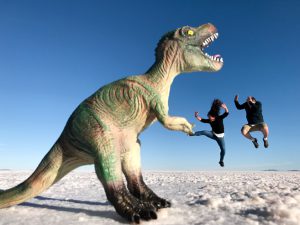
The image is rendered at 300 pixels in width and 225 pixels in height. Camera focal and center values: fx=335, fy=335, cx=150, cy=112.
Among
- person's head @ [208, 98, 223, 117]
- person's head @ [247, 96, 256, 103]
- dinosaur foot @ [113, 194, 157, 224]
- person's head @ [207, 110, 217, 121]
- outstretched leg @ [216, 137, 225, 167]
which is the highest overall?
person's head @ [247, 96, 256, 103]

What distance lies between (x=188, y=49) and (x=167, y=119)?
108 cm

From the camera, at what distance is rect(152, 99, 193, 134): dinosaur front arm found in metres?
3.84

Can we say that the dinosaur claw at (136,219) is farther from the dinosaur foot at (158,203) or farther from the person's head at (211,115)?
the person's head at (211,115)

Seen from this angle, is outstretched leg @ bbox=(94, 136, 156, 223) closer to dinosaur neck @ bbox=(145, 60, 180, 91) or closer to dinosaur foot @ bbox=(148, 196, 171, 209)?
dinosaur foot @ bbox=(148, 196, 171, 209)

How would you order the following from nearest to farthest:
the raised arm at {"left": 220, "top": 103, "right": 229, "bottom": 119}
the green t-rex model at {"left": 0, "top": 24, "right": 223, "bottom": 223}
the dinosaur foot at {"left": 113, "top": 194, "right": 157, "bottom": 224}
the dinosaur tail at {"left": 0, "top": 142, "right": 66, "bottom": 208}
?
the dinosaur foot at {"left": 113, "top": 194, "right": 157, "bottom": 224} → the green t-rex model at {"left": 0, "top": 24, "right": 223, "bottom": 223} → the dinosaur tail at {"left": 0, "top": 142, "right": 66, "bottom": 208} → the raised arm at {"left": 220, "top": 103, "right": 229, "bottom": 119}

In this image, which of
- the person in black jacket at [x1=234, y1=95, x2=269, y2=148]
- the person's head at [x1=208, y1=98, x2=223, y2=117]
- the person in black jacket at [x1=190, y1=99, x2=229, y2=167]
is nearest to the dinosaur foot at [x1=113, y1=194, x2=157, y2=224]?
the person in black jacket at [x1=190, y1=99, x2=229, y2=167]

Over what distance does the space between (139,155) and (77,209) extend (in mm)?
1143

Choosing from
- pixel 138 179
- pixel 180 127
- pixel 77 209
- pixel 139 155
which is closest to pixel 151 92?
pixel 180 127

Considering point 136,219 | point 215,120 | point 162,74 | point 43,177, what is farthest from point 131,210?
point 215,120

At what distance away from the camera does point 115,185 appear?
3.68m

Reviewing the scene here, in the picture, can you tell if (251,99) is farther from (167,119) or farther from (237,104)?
(167,119)

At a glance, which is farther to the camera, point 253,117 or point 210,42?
point 253,117

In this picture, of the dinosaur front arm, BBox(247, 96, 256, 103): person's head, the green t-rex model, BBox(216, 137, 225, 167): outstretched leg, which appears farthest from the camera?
BBox(247, 96, 256, 103): person's head

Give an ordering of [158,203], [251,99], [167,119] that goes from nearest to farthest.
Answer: [167,119] < [158,203] < [251,99]
